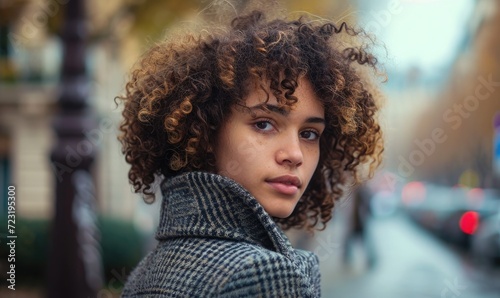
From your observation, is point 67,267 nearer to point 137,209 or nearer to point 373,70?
point 373,70

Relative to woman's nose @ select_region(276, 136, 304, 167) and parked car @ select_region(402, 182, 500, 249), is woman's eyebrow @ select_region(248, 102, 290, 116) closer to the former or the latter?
woman's nose @ select_region(276, 136, 304, 167)

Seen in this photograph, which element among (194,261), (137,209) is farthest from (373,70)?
(137,209)

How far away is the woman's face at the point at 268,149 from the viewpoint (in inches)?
75.7

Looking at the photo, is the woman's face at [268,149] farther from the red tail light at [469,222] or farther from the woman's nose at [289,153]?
the red tail light at [469,222]

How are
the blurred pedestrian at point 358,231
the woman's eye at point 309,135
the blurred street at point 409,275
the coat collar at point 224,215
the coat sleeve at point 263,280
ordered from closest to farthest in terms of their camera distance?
the coat sleeve at point 263,280
the coat collar at point 224,215
the woman's eye at point 309,135
the blurred street at point 409,275
the blurred pedestrian at point 358,231

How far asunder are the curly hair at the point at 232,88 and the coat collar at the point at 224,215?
15cm

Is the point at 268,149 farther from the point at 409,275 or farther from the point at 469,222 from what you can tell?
the point at 469,222

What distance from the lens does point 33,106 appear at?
695 inches

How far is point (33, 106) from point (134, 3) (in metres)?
8.00

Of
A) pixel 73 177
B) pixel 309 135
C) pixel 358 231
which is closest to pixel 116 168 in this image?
pixel 358 231

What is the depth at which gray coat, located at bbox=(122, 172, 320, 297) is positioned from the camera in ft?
5.55

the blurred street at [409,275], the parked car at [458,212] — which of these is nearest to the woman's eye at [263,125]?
the blurred street at [409,275]

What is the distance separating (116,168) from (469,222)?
8.66m

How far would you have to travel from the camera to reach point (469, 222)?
59.2ft
